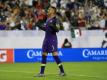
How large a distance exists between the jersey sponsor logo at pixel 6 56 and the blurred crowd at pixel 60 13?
2.08 metres

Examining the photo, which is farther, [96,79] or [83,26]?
[83,26]

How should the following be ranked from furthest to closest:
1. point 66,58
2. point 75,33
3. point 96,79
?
1. point 75,33
2. point 66,58
3. point 96,79

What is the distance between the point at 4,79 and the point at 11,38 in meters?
11.1

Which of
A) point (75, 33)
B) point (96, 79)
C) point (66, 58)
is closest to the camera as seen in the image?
point (96, 79)

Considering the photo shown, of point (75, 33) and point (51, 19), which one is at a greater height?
point (51, 19)

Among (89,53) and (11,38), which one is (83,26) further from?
(11,38)

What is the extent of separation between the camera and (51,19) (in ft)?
49.9

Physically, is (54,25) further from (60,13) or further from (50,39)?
(60,13)

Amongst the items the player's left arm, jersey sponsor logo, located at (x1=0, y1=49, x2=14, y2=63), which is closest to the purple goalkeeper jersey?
the player's left arm

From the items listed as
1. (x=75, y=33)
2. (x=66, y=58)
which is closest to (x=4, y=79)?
(x=66, y=58)

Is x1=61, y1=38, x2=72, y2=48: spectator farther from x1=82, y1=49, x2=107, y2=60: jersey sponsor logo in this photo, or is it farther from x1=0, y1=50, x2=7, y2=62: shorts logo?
x1=0, y1=50, x2=7, y2=62: shorts logo

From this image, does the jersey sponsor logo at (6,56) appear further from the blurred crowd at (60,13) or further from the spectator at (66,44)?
the spectator at (66,44)

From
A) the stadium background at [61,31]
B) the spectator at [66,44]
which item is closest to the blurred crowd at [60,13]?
the stadium background at [61,31]

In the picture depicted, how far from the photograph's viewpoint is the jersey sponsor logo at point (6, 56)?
23047 millimetres
